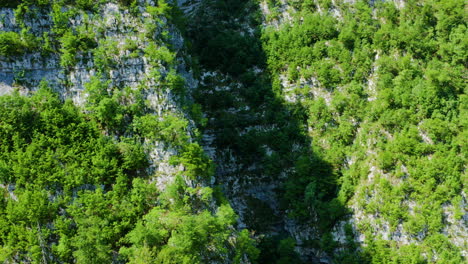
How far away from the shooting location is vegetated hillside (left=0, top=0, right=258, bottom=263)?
115 ft

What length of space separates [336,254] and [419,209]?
9.28 meters

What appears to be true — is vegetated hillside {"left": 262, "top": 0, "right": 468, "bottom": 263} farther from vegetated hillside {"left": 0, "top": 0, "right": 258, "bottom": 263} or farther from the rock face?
the rock face

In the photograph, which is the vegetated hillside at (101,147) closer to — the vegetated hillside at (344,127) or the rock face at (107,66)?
the rock face at (107,66)

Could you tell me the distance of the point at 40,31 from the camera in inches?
1652

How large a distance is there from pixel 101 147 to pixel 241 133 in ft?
64.2

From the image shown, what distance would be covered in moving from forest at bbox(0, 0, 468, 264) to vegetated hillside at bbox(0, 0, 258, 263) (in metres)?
0.13

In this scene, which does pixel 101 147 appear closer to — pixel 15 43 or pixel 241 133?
pixel 15 43

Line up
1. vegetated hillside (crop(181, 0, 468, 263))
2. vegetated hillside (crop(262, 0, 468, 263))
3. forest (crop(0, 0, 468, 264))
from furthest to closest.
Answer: vegetated hillside (crop(181, 0, 468, 263)) < vegetated hillside (crop(262, 0, 468, 263)) < forest (crop(0, 0, 468, 264))

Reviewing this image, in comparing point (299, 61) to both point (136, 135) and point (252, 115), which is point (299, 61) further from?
point (136, 135)

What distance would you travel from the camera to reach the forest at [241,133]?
36.2m

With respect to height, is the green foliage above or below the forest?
above

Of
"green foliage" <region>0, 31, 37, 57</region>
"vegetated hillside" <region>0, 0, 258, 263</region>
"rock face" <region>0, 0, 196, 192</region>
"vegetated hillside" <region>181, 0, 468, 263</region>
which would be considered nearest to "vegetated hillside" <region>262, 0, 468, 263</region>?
"vegetated hillside" <region>181, 0, 468, 263</region>

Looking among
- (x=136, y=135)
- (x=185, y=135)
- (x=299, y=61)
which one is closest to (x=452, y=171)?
(x=299, y=61)

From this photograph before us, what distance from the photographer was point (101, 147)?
38.8 metres
